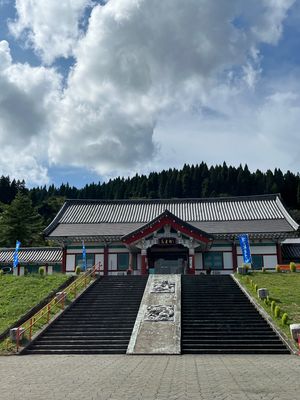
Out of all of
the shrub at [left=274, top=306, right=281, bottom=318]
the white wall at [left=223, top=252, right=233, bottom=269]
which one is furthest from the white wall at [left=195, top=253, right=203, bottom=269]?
the shrub at [left=274, top=306, right=281, bottom=318]

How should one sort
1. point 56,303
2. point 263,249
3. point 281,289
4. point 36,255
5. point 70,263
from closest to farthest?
point 56,303
point 281,289
point 263,249
point 70,263
point 36,255

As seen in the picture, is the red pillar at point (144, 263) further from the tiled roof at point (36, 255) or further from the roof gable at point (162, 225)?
the tiled roof at point (36, 255)

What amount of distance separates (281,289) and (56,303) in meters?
13.7

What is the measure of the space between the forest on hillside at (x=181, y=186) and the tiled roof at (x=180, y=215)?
53.0 m

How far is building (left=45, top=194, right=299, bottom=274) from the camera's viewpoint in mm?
31578

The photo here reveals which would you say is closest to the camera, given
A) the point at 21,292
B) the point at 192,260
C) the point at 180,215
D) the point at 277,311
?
the point at 277,311

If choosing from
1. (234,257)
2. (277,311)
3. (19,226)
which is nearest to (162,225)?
(234,257)

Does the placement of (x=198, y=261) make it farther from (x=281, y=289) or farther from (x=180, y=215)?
(x=281, y=289)

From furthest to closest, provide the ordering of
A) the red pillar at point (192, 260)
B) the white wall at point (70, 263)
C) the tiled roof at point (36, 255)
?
1. the tiled roof at point (36, 255)
2. the white wall at point (70, 263)
3. the red pillar at point (192, 260)

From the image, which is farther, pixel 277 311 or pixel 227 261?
pixel 227 261

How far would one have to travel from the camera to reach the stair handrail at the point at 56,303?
60.2 ft

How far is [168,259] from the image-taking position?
34.2 metres

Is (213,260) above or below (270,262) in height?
above

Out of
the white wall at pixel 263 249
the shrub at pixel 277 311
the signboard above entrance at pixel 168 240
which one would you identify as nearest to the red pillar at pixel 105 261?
the signboard above entrance at pixel 168 240
